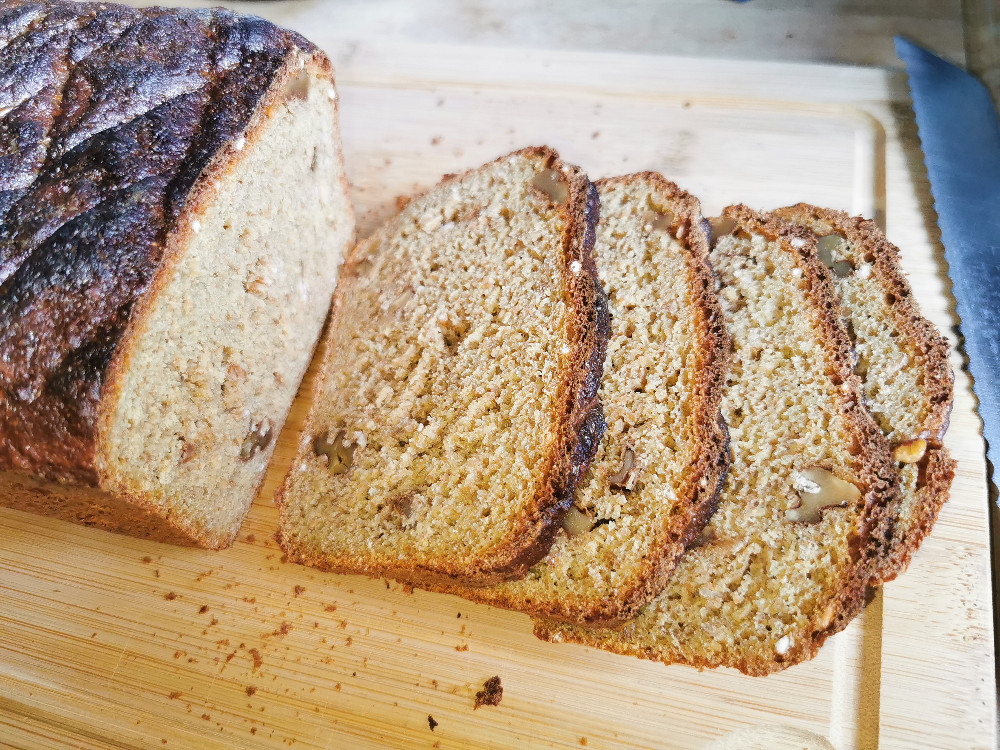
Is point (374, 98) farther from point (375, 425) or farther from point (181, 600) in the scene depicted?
point (181, 600)

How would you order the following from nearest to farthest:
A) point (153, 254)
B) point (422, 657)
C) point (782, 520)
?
1. point (153, 254)
2. point (782, 520)
3. point (422, 657)

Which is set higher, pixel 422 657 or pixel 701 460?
pixel 701 460

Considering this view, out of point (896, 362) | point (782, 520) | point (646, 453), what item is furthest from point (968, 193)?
point (646, 453)

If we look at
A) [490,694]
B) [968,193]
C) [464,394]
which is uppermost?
[968,193]

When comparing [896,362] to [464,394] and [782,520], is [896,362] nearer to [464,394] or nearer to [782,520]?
[782,520]

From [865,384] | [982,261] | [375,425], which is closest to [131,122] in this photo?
[375,425]

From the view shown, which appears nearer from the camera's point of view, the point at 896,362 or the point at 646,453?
the point at 646,453

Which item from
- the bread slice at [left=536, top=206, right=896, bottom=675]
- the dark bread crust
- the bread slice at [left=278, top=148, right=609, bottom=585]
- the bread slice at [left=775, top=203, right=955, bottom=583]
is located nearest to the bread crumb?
the bread slice at [left=278, top=148, right=609, bottom=585]

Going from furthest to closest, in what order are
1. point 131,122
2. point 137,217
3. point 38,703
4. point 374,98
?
point 374,98
point 38,703
point 131,122
point 137,217
